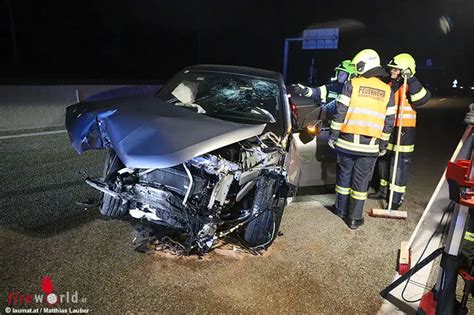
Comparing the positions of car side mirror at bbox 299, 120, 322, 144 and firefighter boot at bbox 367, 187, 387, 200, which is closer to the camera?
car side mirror at bbox 299, 120, 322, 144

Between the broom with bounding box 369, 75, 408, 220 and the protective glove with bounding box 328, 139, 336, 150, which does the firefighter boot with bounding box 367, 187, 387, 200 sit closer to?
the broom with bounding box 369, 75, 408, 220

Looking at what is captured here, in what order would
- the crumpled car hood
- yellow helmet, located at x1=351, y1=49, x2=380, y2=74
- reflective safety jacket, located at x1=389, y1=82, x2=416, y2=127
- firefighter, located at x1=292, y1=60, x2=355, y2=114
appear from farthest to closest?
1. firefighter, located at x1=292, y1=60, x2=355, y2=114
2. reflective safety jacket, located at x1=389, y1=82, x2=416, y2=127
3. yellow helmet, located at x1=351, y1=49, x2=380, y2=74
4. the crumpled car hood

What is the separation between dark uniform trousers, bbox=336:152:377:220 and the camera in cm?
392

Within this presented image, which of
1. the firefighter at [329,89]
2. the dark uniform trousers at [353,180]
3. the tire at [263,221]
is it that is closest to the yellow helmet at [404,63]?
the firefighter at [329,89]

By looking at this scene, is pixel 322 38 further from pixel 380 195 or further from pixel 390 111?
pixel 390 111

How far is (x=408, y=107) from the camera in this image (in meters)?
4.27

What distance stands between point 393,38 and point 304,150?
186ft

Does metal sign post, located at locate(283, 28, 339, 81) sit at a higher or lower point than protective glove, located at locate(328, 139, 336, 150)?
higher

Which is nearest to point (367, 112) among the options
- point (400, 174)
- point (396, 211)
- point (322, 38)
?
point (400, 174)

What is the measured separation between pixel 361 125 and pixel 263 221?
156cm

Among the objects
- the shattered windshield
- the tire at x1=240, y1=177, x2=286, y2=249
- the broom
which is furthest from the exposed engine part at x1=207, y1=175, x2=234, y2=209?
the broom

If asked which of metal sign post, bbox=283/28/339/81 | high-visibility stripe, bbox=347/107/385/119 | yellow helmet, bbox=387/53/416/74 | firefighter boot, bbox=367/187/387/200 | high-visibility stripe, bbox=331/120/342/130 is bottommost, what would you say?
firefighter boot, bbox=367/187/387/200

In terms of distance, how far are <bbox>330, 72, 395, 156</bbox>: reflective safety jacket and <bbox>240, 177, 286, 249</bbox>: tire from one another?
3.85 ft

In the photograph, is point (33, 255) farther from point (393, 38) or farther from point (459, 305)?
point (393, 38)
